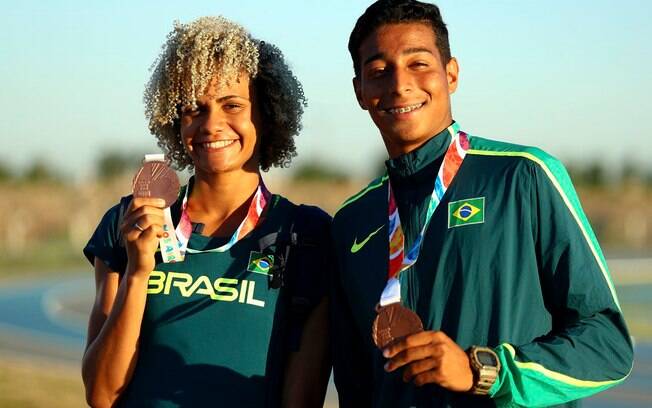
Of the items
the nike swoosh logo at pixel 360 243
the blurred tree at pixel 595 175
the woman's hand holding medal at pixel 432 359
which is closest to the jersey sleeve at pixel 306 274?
the nike swoosh logo at pixel 360 243

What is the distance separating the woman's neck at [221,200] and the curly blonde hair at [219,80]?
267 mm

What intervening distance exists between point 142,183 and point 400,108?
1025mm

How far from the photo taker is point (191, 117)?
4766mm

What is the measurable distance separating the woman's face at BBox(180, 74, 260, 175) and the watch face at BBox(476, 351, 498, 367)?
155 centimetres

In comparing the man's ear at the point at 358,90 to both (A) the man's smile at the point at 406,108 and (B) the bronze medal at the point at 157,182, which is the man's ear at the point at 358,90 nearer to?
(A) the man's smile at the point at 406,108

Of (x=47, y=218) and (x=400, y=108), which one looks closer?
(x=400, y=108)

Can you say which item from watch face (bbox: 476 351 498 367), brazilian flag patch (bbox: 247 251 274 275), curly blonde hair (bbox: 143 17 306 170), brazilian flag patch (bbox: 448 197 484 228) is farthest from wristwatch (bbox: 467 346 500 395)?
curly blonde hair (bbox: 143 17 306 170)

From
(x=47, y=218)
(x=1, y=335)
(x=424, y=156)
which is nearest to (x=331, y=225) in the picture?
(x=424, y=156)

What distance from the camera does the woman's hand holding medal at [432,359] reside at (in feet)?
11.4

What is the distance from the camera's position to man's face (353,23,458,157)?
165 inches

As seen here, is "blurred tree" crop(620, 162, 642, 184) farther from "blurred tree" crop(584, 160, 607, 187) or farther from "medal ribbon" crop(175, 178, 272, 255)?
"medal ribbon" crop(175, 178, 272, 255)

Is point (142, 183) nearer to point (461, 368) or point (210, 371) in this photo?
point (210, 371)

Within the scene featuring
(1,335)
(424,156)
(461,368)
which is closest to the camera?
(461,368)

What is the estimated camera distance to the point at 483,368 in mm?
3545
